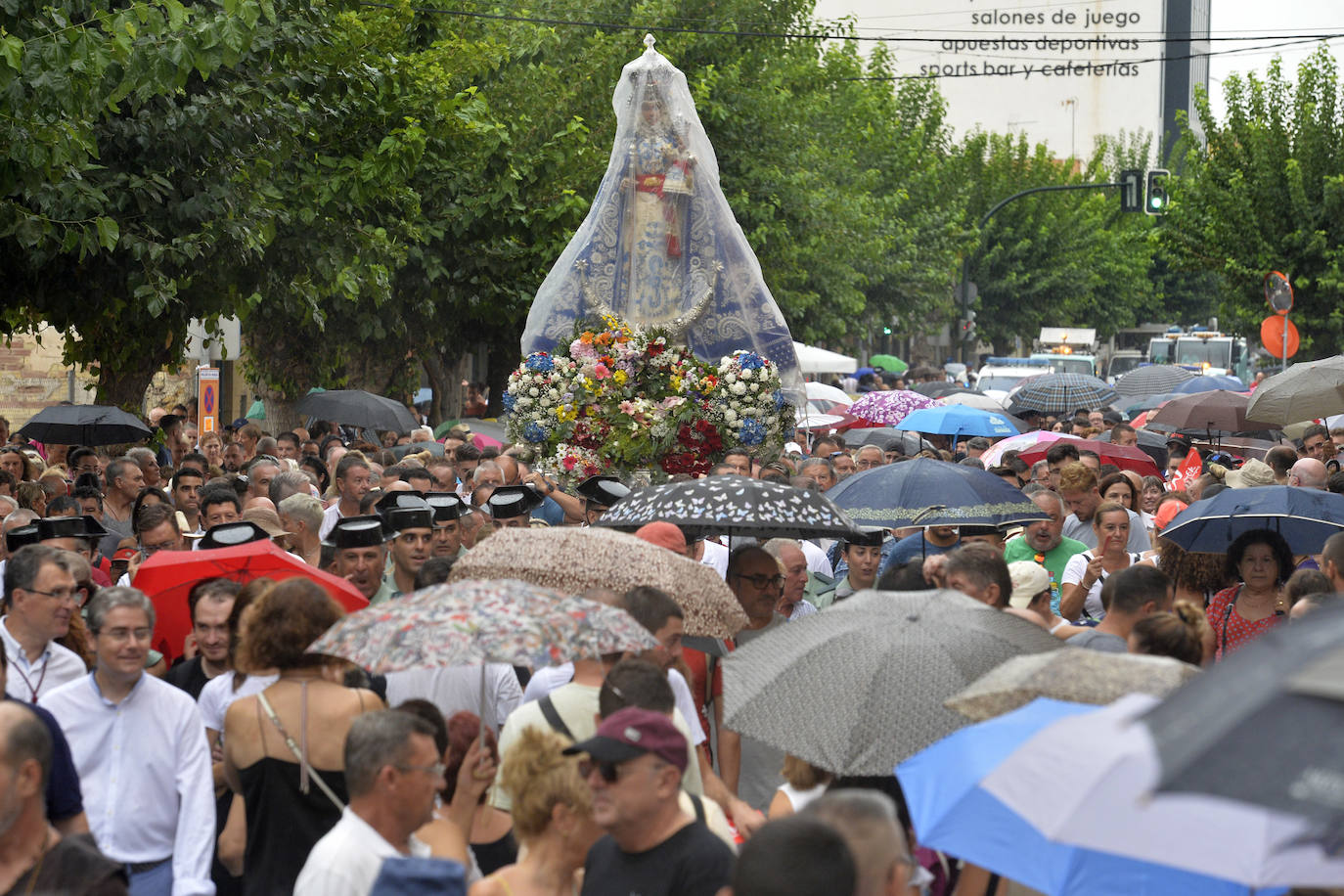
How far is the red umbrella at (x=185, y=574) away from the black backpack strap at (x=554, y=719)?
186 centimetres

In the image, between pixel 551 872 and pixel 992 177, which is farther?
pixel 992 177

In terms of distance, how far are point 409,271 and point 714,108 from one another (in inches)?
293

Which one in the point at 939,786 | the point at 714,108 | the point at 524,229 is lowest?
the point at 939,786

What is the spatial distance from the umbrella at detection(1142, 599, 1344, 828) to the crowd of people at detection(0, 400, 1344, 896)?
1.17 meters

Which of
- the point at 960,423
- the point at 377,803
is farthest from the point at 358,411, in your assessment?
the point at 377,803

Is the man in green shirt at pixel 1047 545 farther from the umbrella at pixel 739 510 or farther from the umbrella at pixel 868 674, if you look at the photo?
the umbrella at pixel 868 674

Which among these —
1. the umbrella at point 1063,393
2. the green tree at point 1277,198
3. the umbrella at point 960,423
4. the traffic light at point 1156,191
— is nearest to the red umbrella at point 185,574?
the umbrella at point 960,423

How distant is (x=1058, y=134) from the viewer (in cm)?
10150

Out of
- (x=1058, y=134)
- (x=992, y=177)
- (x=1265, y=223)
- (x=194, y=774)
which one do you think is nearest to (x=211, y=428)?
(x=194, y=774)

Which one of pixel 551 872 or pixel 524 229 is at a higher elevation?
pixel 524 229

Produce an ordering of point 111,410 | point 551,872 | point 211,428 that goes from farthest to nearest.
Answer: point 211,428, point 111,410, point 551,872

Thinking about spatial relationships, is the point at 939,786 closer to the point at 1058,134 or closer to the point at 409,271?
the point at 409,271

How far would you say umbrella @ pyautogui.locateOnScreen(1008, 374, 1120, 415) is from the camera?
22328 millimetres

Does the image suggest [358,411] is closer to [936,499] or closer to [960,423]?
[960,423]
